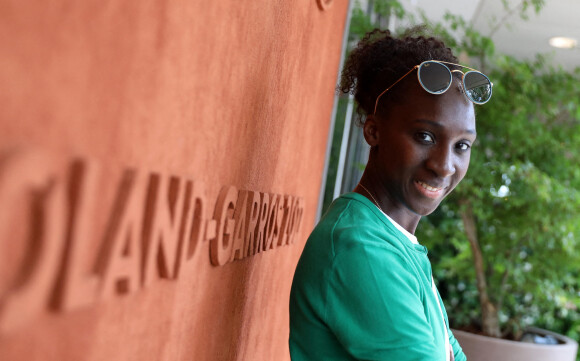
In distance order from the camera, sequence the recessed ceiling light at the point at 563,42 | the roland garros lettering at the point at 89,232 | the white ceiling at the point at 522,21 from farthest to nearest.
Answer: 1. the recessed ceiling light at the point at 563,42
2. the white ceiling at the point at 522,21
3. the roland garros lettering at the point at 89,232

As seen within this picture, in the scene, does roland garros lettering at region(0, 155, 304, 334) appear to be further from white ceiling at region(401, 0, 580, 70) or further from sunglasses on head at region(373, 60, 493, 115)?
white ceiling at region(401, 0, 580, 70)

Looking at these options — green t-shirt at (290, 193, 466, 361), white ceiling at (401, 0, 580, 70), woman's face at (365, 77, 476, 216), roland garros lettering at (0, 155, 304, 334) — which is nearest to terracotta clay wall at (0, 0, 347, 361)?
roland garros lettering at (0, 155, 304, 334)

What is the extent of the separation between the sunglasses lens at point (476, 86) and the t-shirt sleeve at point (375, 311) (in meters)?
0.52

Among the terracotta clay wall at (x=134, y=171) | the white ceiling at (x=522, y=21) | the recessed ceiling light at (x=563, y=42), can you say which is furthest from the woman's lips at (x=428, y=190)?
the recessed ceiling light at (x=563, y=42)

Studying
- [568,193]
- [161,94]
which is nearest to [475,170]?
[568,193]

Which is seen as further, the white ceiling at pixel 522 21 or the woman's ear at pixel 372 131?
the white ceiling at pixel 522 21

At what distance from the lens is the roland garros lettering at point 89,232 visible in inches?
21.4

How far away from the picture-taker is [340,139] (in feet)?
13.2

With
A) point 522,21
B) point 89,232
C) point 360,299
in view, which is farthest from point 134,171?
point 522,21

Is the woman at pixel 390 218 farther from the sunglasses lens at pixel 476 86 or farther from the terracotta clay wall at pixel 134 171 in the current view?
the terracotta clay wall at pixel 134 171

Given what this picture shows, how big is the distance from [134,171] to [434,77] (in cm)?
92

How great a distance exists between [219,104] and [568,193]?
3678 mm

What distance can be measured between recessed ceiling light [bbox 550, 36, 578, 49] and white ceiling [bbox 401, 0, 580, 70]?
5 cm

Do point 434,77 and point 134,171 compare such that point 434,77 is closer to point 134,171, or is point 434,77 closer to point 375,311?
point 375,311
